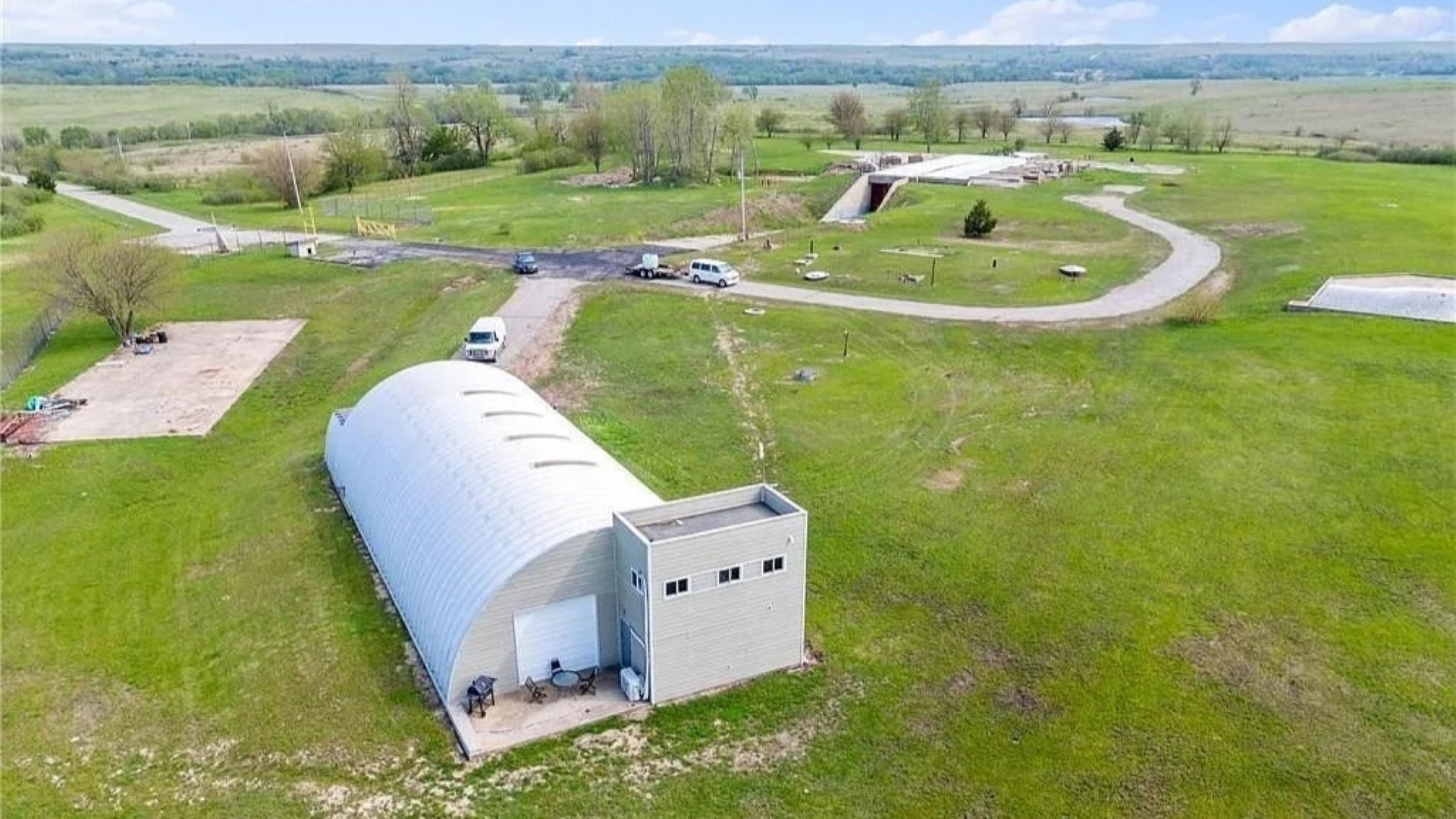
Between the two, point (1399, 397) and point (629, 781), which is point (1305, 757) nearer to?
point (629, 781)

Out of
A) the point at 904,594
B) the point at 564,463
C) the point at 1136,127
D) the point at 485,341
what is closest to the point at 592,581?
the point at 564,463

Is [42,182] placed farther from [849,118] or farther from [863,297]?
[849,118]

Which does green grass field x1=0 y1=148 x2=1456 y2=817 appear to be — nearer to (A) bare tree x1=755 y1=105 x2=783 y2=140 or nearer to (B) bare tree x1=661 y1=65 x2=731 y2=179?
(B) bare tree x1=661 y1=65 x2=731 y2=179

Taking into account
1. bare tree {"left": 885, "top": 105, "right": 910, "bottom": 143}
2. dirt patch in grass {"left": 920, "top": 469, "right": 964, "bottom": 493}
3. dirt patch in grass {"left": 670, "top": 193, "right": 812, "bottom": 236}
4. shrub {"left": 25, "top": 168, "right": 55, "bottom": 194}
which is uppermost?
bare tree {"left": 885, "top": 105, "right": 910, "bottom": 143}

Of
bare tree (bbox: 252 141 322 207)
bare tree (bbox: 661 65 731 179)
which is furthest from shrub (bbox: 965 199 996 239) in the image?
bare tree (bbox: 252 141 322 207)

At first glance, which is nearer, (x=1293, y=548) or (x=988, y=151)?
(x=1293, y=548)

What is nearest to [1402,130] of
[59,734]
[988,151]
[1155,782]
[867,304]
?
[988,151]
